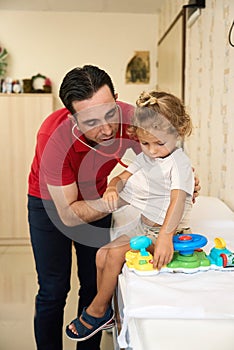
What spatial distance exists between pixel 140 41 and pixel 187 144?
61.5 inches

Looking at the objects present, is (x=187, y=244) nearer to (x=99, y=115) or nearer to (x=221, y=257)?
(x=221, y=257)

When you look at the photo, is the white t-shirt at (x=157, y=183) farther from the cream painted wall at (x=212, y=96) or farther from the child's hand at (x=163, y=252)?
the cream painted wall at (x=212, y=96)

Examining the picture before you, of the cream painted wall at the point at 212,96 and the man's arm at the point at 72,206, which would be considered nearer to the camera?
the man's arm at the point at 72,206

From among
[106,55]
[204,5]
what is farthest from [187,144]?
[106,55]

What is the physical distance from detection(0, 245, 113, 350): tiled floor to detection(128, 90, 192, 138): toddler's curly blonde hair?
117cm

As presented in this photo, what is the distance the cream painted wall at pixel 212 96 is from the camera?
6.91 ft

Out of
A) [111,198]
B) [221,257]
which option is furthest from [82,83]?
[221,257]

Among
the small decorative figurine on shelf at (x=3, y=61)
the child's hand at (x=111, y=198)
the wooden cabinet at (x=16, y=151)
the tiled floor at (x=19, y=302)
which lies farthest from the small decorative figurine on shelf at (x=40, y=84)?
the child's hand at (x=111, y=198)

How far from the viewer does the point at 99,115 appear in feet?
4.43

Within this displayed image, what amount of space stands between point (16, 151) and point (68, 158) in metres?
2.44

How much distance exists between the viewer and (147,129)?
4.74 feet

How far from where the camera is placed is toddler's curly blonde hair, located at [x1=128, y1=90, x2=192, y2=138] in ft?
4.72

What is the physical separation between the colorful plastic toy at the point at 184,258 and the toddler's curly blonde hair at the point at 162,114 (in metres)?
0.37

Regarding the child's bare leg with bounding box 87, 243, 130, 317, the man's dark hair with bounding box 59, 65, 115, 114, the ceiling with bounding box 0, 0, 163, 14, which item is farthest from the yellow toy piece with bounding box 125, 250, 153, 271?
the ceiling with bounding box 0, 0, 163, 14
